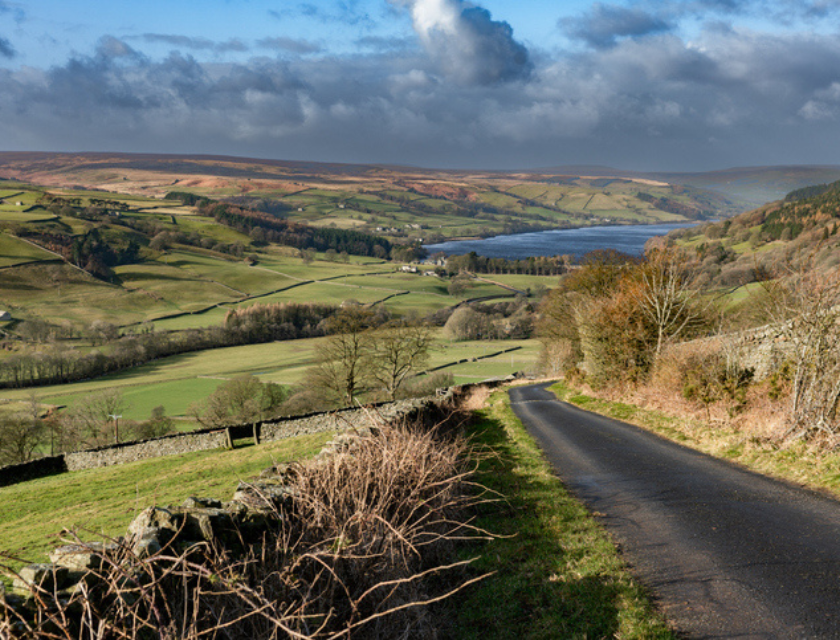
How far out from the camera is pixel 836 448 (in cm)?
1042

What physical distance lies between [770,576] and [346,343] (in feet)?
137

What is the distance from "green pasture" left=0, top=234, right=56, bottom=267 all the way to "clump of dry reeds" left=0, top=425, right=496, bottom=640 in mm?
172754

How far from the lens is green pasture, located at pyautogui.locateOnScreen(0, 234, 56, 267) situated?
465 feet

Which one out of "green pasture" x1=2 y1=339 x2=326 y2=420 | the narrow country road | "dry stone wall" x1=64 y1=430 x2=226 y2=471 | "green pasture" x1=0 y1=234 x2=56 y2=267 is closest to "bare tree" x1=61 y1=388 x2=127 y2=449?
"green pasture" x1=2 y1=339 x2=326 y2=420

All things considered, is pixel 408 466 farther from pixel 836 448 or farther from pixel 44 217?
pixel 44 217

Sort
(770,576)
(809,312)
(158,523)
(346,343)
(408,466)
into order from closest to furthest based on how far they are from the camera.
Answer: (158,523), (770,576), (408,466), (809,312), (346,343)

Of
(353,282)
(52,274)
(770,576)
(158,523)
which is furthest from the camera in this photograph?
(353,282)

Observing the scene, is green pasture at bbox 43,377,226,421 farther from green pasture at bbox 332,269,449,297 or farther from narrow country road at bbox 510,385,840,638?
green pasture at bbox 332,269,449,297

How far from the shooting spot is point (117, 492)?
19.2 meters

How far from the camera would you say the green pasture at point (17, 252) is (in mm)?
141800

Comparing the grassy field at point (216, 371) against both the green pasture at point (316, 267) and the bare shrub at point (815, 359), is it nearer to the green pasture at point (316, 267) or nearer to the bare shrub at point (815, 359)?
the bare shrub at point (815, 359)

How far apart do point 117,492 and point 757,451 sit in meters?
20.6

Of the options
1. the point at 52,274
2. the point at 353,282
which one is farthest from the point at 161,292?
the point at 353,282

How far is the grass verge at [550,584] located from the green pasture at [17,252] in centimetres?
17284
